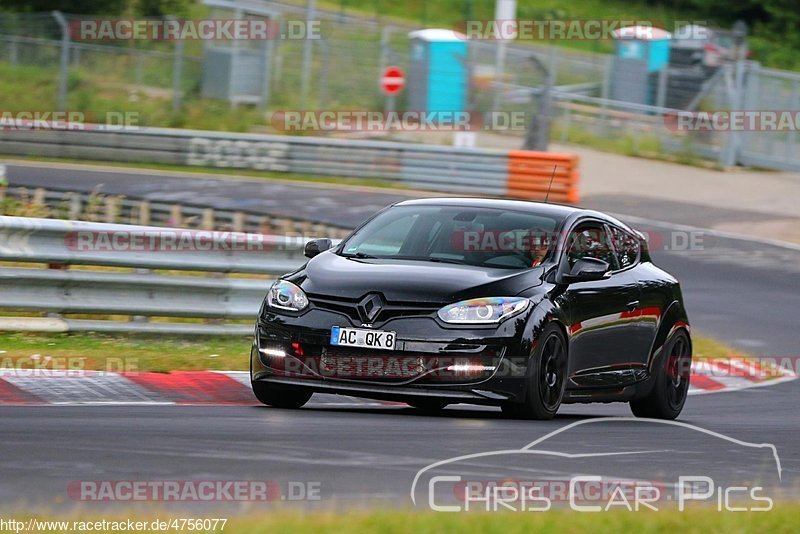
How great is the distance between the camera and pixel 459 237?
384 inches

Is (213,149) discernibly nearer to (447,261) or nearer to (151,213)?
(151,213)

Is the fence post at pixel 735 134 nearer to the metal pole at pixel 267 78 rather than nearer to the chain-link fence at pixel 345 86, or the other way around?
the chain-link fence at pixel 345 86

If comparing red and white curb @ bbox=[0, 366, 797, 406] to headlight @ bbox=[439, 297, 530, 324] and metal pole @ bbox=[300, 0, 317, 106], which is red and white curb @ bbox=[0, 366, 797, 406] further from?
metal pole @ bbox=[300, 0, 317, 106]

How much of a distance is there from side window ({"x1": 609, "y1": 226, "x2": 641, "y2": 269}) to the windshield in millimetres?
813

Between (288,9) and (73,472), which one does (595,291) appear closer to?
(73,472)

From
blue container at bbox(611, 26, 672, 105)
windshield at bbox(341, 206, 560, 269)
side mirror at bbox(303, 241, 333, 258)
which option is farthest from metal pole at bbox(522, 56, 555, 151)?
side mirror at bbox(303, 241, 333, 258)

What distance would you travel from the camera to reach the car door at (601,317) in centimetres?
962

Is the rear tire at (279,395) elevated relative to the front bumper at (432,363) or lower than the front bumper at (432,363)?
lower

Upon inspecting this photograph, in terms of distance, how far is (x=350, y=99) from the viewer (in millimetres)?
35469

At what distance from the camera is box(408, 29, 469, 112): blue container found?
3478 cm

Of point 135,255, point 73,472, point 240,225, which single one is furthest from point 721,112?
point 73,472

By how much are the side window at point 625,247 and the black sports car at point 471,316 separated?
0.07ft

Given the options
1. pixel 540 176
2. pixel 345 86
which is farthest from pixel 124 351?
pixel 345 86

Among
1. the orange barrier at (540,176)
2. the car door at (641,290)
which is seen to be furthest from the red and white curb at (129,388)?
the orange barrier at (540,176)
